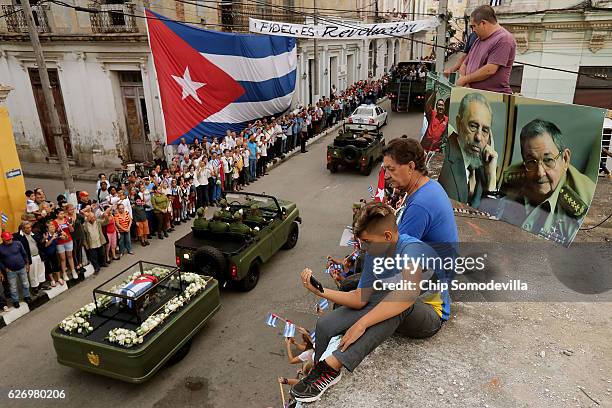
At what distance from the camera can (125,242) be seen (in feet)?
38.2

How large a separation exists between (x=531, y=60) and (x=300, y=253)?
10.4 m

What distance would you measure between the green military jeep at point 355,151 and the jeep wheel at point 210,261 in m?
9.25

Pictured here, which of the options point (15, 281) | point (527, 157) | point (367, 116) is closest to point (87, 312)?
point (15, 281)

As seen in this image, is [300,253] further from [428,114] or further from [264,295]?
[428,114]

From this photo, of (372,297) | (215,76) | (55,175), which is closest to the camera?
(372,297)

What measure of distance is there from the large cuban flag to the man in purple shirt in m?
8.60

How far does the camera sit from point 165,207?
1229cm

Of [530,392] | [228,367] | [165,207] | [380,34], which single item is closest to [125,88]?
[165,207]

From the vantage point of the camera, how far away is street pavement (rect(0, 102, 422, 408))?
700cm

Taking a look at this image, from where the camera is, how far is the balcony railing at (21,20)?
58.6 ft

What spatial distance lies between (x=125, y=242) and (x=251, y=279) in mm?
3938

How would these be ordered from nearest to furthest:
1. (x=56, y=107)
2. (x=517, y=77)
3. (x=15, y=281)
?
1. (x=15, y=281)
2. (x=517, y=77)
3. (x=56, y=107)

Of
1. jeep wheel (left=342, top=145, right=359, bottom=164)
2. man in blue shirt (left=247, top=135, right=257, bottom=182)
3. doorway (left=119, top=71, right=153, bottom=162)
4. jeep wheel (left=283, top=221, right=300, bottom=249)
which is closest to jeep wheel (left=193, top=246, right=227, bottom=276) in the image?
jeep wheel (left=283, top=221, right=300, bottom=249)

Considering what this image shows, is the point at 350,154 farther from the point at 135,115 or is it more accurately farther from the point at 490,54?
the point at 490,54
